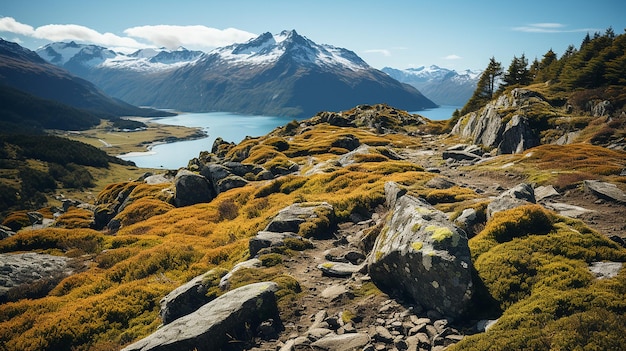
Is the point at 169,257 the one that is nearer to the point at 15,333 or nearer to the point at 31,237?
the point at 15,333

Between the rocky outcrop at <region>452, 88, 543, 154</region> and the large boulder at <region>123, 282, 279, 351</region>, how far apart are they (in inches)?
1853

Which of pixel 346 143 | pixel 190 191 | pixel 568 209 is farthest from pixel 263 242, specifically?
pixel 346 143

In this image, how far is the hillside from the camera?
948 cm

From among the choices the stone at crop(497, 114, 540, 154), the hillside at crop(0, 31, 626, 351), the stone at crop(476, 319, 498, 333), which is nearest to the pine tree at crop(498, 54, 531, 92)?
the stone at crop(497, 114, 540, 154)

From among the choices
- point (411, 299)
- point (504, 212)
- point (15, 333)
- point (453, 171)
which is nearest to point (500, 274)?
point (411, 299)

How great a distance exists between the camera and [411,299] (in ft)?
37.8

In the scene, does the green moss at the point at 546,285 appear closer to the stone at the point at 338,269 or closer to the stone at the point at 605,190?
the stone at the point at 338,269

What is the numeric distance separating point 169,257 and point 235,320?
1258 centimetres

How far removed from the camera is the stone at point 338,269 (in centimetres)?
1467

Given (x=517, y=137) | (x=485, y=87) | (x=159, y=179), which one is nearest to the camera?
(x=517, y=137)

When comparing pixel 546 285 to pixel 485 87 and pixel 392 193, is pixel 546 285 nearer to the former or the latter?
pixel 392 193

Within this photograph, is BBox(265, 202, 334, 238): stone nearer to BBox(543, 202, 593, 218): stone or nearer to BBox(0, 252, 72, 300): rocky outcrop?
BBox(543, 202, 593, 218): stone

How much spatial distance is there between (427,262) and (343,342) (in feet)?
11.3

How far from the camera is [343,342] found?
980cm
